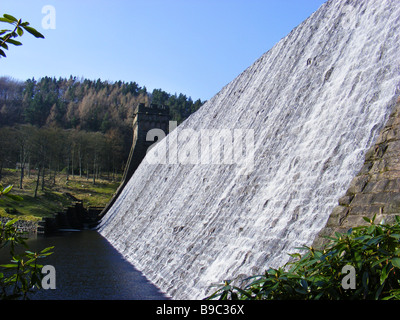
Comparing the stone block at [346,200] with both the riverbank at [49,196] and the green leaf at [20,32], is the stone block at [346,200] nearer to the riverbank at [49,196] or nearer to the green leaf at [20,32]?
the green leaf at [20,32]

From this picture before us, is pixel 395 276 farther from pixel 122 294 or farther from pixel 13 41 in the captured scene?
pixel 122 294

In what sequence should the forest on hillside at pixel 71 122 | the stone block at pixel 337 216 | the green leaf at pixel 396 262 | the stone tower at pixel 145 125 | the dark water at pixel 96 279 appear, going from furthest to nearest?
the forest on hillside at pixel 71 122 → the stone tower at pixel 145 125 → the dark water at pixel 96 279 → the stone block at pixel 337 216 → the green leaf at pixel 396 262

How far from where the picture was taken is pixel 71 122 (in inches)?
3292

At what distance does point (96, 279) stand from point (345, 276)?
364 inches

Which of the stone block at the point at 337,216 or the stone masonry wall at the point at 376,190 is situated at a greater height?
the stone masonry wall at the point at 376,190

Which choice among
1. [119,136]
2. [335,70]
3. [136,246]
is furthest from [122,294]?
[119,136]

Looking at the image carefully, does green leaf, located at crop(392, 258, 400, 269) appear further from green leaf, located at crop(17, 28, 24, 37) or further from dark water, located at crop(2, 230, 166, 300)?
dark water, located at crop(2, 230, 166, 300)

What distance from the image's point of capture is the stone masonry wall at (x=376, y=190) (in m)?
4.56

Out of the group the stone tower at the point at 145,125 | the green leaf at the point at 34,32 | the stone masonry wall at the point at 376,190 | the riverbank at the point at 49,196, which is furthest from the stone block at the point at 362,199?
the stone tower at the point at 145,125

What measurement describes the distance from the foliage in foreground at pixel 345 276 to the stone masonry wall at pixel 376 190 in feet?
3.95

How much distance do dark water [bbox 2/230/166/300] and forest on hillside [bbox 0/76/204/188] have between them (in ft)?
90.5

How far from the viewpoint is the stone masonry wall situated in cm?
456

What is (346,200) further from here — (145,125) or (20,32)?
(145,125)

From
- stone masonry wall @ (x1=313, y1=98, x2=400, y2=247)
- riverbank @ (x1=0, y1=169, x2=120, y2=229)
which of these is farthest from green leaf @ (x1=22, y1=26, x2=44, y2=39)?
riverbank @ (x1=0, y1=169, x2=120, y2=229)
